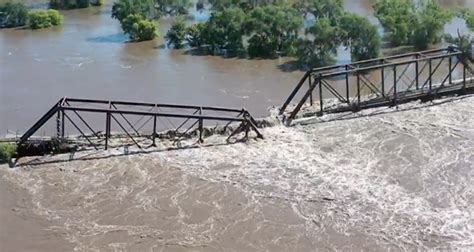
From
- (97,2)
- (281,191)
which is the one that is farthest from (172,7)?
(281,191)

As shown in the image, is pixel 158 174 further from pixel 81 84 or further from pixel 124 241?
pixel 81 84

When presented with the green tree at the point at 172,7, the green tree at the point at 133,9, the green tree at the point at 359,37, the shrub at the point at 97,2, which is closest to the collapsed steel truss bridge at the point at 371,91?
the green tree at the point at 359,37

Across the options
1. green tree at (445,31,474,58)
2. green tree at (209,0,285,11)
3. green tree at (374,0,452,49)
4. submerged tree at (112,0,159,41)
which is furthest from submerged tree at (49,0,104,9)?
green tree at (445,31,474,58)

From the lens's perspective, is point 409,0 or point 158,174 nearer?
point 158,174

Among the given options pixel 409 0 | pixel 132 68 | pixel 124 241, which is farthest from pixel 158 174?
pixel 409 0

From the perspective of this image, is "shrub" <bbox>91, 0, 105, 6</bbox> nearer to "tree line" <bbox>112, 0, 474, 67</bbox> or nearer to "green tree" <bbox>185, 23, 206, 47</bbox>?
"tree line" <bbox>112, 0, 474, 67</bbox>

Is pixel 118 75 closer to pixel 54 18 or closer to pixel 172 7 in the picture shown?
pixel 54 18
